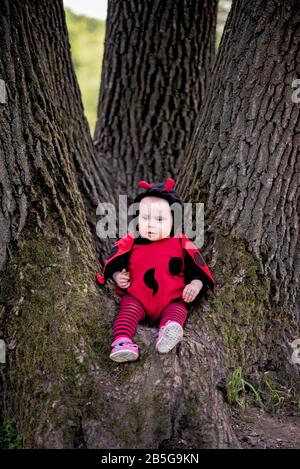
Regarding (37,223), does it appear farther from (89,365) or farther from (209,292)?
(209,292)

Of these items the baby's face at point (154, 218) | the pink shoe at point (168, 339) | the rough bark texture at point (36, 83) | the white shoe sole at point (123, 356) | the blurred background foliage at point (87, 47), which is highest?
the rough bark texture at point (36, 83)

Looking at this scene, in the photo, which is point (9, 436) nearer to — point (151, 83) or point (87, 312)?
point (87, 312)

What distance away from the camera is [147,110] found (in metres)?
5.59

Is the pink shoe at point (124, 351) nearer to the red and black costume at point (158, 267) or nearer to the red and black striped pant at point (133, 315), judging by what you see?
the red and black striped pant at point (133, 315)

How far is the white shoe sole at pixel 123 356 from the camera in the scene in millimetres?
2938

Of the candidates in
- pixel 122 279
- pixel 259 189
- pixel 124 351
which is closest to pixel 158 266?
pixel 122 279

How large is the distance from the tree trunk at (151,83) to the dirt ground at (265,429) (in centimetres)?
278

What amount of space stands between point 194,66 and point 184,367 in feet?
11.8

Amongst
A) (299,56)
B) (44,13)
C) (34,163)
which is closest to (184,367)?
(34,163)

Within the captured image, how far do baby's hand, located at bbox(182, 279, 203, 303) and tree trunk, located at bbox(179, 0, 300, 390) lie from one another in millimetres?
170

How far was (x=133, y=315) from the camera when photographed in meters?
3.26

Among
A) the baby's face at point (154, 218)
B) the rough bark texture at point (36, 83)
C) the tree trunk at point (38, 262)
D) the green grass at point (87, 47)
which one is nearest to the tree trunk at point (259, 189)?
the baby's face at point (154, 218)

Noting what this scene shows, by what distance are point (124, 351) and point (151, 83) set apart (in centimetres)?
337

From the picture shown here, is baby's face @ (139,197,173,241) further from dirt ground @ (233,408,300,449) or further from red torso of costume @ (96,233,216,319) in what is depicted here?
dirt ground @ (233,408,300,449)
